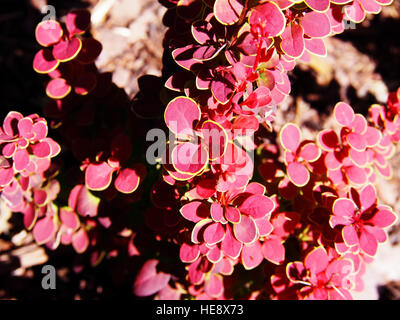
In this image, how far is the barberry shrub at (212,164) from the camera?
97 cm

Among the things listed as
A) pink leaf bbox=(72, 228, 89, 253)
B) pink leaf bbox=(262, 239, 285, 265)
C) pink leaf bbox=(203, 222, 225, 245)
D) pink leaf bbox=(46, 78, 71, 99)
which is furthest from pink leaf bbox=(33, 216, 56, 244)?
pink leaf bbox=(262, 239, 285, 265)

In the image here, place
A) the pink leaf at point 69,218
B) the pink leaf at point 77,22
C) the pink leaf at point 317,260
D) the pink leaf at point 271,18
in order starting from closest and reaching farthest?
the pink leaf at point 271,18
the pink leaf at point 317,260
the pink leaf at point 77,22
the pink leaf at point 69,218

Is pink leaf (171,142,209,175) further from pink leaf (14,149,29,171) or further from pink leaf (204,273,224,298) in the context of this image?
pink leaf (204,273,224,298)

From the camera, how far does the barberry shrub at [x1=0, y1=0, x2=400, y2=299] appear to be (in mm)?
975

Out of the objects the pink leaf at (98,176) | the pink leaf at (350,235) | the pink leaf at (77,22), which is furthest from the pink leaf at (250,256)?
the pink leaf at (77,22)

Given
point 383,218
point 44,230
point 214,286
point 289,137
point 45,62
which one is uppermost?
point 45,62

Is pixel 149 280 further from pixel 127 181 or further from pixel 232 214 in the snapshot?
pixel 232 214

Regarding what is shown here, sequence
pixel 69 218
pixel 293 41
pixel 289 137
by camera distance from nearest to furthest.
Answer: pixel 293 41 → pixel 289 137 → pixel 69 218

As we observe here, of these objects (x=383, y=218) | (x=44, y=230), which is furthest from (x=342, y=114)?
(x=44, y=230)

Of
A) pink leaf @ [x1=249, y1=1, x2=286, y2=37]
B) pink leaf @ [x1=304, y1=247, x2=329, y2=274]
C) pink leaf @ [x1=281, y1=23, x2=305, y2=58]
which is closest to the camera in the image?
pink leaf @ [x1=249, y1=1, x2=286, y2=37]

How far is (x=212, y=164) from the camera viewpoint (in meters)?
1.04

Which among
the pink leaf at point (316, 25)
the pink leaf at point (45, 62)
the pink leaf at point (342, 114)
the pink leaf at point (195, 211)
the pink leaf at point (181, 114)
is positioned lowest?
the pink leaf at point (195, 211)

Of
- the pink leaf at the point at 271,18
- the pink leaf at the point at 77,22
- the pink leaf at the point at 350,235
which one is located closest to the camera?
the pink leaf at the point at 271,18

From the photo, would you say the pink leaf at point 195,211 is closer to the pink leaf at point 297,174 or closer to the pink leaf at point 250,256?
the pink leaf at point 250,256
